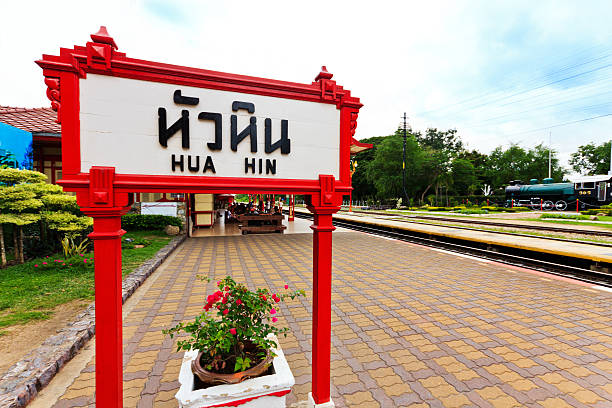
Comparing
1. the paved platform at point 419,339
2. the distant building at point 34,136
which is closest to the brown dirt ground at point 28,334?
the paved platform at point 419,339

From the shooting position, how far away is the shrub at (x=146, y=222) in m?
11.3

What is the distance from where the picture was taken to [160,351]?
125 inches

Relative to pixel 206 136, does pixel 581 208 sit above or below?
below

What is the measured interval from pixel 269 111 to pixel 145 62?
83 centimetres

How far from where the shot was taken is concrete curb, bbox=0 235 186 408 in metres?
2.29

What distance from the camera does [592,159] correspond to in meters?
45.3

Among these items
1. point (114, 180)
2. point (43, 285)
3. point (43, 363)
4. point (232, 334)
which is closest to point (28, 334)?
point (43, 363)

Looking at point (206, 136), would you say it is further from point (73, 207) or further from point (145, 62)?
point (73, 207)

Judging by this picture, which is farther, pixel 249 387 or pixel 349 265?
pixel 349 265

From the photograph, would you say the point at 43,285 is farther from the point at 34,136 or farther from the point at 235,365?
the point at 34,136

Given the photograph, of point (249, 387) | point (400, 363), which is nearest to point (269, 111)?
point (249, 387)

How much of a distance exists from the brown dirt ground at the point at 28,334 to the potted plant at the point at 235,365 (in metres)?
2.32

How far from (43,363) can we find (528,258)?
980 cm

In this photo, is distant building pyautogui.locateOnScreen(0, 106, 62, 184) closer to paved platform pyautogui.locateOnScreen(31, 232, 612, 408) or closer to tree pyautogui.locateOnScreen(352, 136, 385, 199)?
paved platform pyautogui.locateOnScreen(31, 232, 612, 408)
